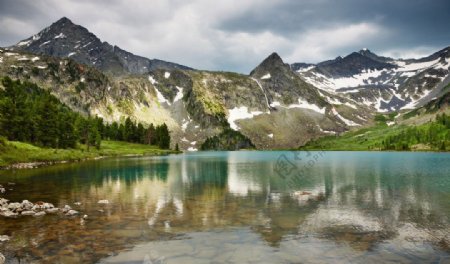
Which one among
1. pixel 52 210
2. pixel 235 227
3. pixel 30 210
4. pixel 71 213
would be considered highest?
pixel 30 210

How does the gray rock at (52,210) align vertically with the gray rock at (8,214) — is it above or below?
below

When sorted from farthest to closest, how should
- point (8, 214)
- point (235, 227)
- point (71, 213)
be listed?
point (71, 213), point (8, 214), point (235, 227)

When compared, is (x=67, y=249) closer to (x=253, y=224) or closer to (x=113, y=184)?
(x=253, y=224)

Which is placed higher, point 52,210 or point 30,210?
point 30,210

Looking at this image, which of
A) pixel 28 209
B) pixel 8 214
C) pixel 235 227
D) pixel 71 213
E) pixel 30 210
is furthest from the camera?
pixel 28 209

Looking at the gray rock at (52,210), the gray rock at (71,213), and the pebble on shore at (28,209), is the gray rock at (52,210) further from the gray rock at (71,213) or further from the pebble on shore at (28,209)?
the gray rock at (71,213)

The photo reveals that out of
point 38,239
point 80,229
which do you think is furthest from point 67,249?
point 80,229

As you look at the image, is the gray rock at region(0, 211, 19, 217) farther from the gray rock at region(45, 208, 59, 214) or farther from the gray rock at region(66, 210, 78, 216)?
the gray rock at region(66, 210, 78, 216)

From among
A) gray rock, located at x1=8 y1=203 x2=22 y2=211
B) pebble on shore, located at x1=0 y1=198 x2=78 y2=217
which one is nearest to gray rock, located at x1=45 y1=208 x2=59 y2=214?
pebble on shore, located at x1=0 y1=198 x2=78 y2=217

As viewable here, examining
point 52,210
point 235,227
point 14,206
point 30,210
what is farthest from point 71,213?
point 235,227

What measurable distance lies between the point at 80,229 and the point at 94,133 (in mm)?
161780

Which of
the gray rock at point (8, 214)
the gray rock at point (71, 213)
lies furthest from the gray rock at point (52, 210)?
the gray rock at point (8, 214)

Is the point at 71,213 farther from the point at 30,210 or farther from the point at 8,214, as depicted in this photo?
the point at 8,214

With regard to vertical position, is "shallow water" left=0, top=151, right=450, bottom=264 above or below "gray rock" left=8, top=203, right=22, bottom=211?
below
